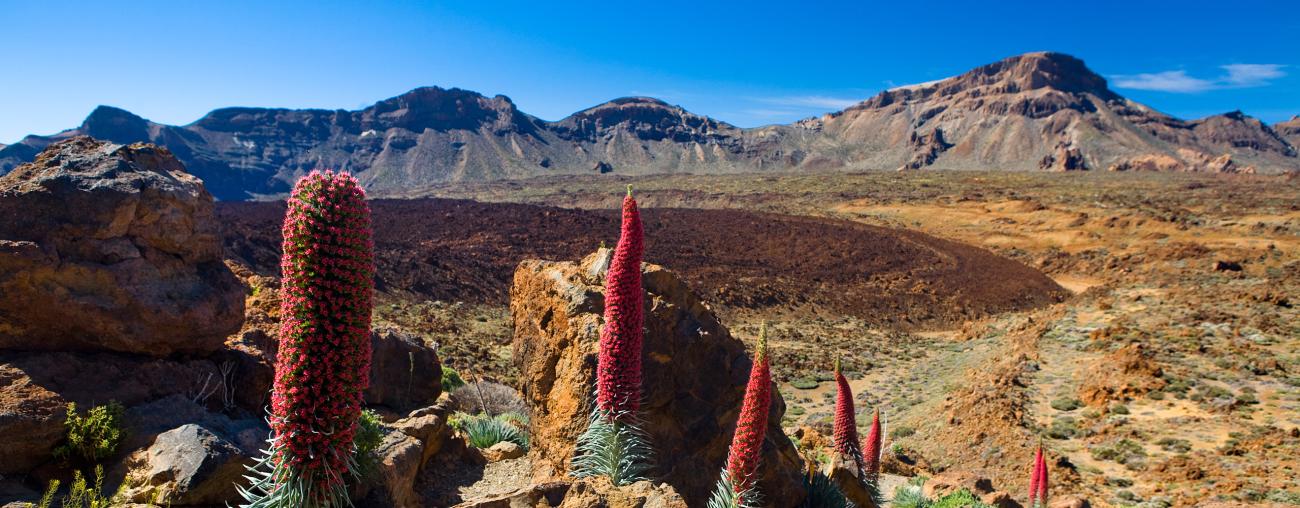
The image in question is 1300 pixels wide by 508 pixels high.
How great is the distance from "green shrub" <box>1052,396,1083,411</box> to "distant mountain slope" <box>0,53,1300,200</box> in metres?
104

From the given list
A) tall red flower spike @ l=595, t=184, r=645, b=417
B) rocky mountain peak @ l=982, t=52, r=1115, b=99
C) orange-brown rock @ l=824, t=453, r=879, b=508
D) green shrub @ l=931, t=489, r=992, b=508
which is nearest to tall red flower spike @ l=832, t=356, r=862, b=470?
orange-brown rock @ l=824, t=453, r=879, b=508

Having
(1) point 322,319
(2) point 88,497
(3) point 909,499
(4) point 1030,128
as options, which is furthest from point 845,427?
(4) point 1030,128

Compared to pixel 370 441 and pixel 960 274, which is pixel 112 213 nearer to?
pixel 370 441

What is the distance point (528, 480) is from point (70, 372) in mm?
3209

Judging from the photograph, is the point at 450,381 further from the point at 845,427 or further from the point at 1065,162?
the point at 1065,162

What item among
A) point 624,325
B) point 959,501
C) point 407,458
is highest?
point 624,325

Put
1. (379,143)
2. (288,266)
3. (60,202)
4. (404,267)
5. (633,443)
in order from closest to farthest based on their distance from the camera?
(288,266) → (633,443) → (60,202) → (404,267) → (379,143)

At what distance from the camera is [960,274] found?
32250 millimetres

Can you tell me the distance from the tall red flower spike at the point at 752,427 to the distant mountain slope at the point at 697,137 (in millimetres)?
108891

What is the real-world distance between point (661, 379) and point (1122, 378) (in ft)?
40.4

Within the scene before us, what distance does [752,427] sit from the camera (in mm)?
3338

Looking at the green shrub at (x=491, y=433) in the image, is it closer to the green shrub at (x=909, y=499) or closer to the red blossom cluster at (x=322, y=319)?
the red blossom cluster at (x=322, y=319)

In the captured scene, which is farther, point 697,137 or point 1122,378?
point 697,137

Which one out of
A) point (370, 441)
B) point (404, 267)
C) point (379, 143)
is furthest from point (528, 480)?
point (379, 143)
